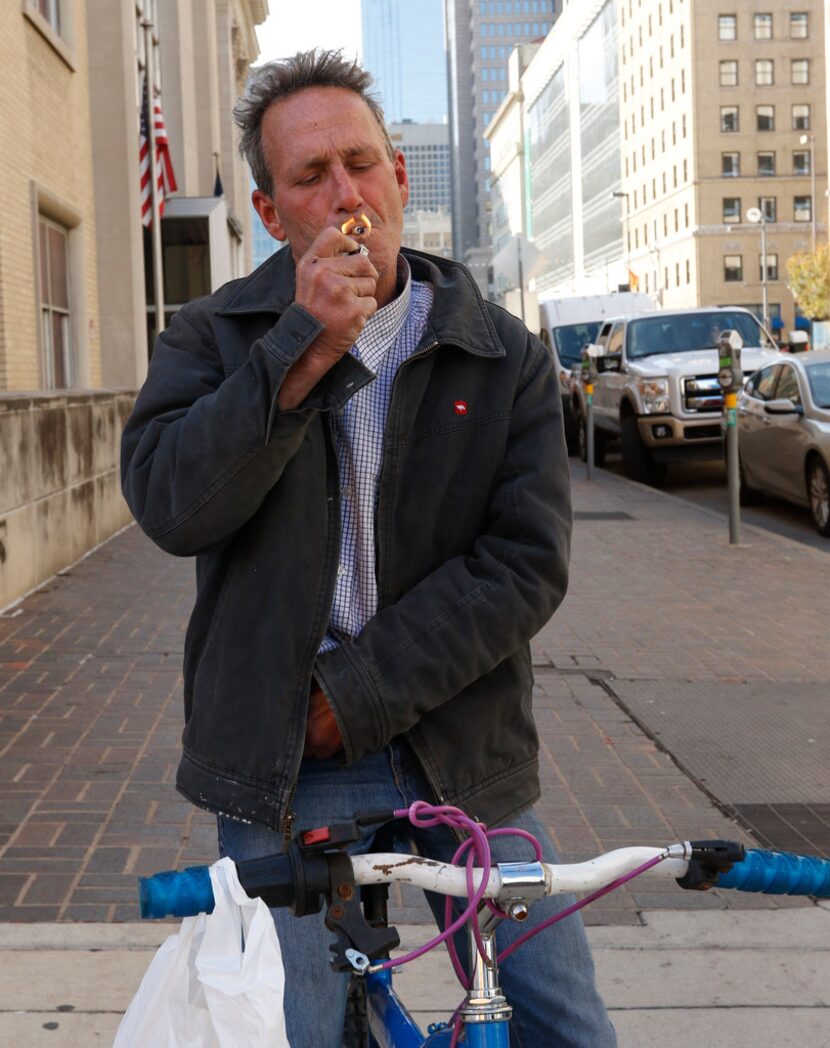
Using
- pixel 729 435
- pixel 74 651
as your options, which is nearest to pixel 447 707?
pixel 74 651

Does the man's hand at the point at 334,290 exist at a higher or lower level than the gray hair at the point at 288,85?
lower

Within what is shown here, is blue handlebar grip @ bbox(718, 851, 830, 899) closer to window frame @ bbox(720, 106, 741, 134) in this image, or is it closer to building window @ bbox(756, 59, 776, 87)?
window frame @ bbox(720, 106, 741, 134)

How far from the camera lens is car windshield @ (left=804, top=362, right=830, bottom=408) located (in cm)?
1448

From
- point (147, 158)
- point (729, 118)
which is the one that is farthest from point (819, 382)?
point (729, 118)

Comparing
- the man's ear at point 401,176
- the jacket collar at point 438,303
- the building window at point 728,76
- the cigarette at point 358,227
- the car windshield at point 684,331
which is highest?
the building window at point 728,76

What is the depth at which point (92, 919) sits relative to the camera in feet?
14.5

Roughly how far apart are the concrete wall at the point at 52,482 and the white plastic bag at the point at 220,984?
8.65 meters

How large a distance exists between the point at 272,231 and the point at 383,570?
1.84ft

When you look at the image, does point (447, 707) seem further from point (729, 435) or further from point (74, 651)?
point (729, 435)

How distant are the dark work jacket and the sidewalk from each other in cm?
175

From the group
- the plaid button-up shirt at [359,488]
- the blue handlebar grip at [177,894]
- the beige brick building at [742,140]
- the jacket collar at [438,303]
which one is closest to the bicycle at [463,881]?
the blue handlebar grip at [177,894]

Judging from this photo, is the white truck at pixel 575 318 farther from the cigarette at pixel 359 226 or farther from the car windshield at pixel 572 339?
the cigarette at pixel 359 226

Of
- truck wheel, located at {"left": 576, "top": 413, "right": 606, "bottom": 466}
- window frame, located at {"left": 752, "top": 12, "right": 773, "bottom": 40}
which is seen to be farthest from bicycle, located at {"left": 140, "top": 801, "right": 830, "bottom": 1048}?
window frame, located at {"left": 752, "top": 12, "right": 773, "bottom": 40}

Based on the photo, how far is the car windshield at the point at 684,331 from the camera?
20.1m
